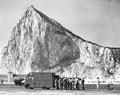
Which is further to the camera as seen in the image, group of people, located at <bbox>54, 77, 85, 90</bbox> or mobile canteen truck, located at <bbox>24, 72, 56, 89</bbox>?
mobile canteen truck, located at <bbox>24, 72, 56, 89</bbox>

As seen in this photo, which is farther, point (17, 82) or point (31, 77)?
point (17, 82)

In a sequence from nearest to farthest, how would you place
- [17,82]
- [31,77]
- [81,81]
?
1. [81,81]
2. [31,77]
3. [17,82]

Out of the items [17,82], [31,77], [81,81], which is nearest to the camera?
[81,81]

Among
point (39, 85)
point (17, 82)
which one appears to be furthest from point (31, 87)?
point (17, 82)

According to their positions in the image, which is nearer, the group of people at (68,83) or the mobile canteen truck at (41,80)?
the group of people at (68,83)

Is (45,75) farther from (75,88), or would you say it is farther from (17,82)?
(17,82)
